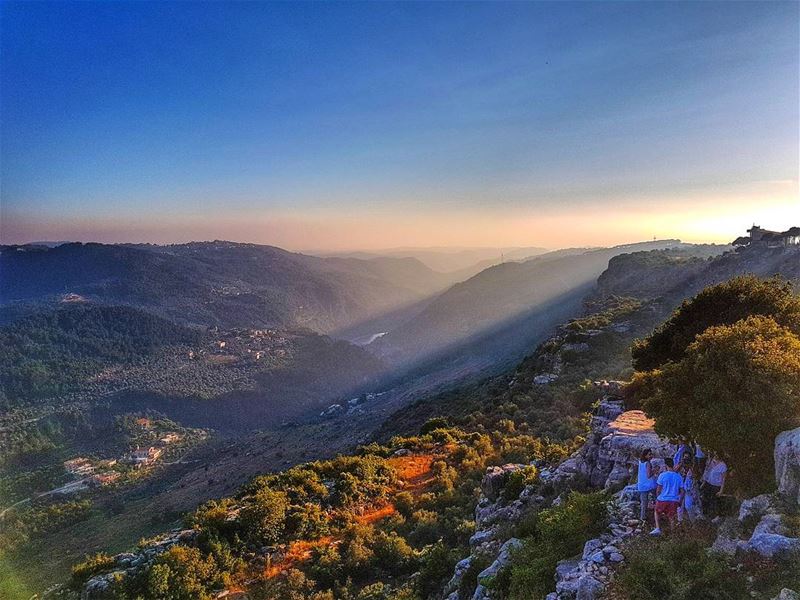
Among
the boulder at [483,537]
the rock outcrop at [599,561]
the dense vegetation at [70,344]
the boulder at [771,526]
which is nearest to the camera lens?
the boulder at [771,526]

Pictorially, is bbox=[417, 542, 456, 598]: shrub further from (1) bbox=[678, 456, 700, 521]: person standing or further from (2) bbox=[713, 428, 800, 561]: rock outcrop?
(2) bbox=[713, 428, 800, 561]: rock outcrop

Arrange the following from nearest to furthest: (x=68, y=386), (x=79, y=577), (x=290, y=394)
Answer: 1. (x=79, y=577)
2. (x=68, y=386)
3. (x=290, y=394)

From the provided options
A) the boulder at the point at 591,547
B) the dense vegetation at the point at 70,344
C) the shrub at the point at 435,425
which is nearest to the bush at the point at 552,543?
the boulder at the point at 591,547

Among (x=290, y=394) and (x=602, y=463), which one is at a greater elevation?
(x=602, y=463)

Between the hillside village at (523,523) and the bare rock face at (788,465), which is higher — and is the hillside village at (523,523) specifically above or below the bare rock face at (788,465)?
below

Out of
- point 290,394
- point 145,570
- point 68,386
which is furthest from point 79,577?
point 68,386

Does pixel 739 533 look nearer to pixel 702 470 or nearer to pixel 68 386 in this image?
pixel 702 470

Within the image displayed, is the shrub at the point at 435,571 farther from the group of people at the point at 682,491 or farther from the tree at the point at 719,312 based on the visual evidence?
the tree at the point at 719,312

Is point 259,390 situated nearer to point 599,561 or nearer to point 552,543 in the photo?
point 552,543
